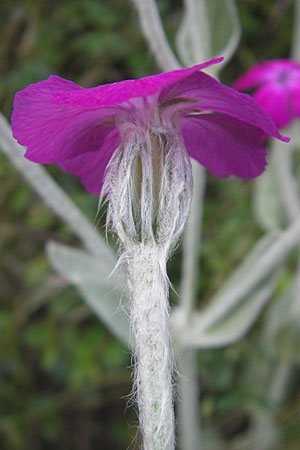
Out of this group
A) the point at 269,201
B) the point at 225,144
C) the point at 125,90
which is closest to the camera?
the point at 125,90

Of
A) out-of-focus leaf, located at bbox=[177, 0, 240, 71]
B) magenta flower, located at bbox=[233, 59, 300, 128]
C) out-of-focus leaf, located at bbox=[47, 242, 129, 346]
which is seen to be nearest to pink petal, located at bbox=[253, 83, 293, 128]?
magenta flower, located at bbox=[233, 59, 300, 128]

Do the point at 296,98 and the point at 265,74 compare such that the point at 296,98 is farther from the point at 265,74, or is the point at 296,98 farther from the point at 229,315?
the point at 229,315

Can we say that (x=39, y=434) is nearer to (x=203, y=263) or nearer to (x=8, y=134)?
(x=203, y=263)

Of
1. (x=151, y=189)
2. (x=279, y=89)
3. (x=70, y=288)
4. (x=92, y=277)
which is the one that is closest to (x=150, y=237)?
(x=151, y=189)

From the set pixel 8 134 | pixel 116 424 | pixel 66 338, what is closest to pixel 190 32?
pixel 8 134

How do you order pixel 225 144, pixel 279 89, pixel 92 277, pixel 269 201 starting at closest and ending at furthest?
pixel 225 144, pixel 92 277, pixel 279 89, pixel 269 201

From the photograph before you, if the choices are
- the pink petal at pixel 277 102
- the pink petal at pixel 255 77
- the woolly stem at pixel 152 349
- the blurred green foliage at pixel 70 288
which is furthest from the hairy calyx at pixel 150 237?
the blurred green foliage at pixel 70 288

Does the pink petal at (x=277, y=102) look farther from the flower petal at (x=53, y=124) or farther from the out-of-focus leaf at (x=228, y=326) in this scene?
the flower petal at (x=53, y=124)

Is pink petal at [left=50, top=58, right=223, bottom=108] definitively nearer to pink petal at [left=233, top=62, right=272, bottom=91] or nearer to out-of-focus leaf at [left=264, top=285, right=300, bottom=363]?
pink petal at [left=233, top=62, right=272, bottom=91]
